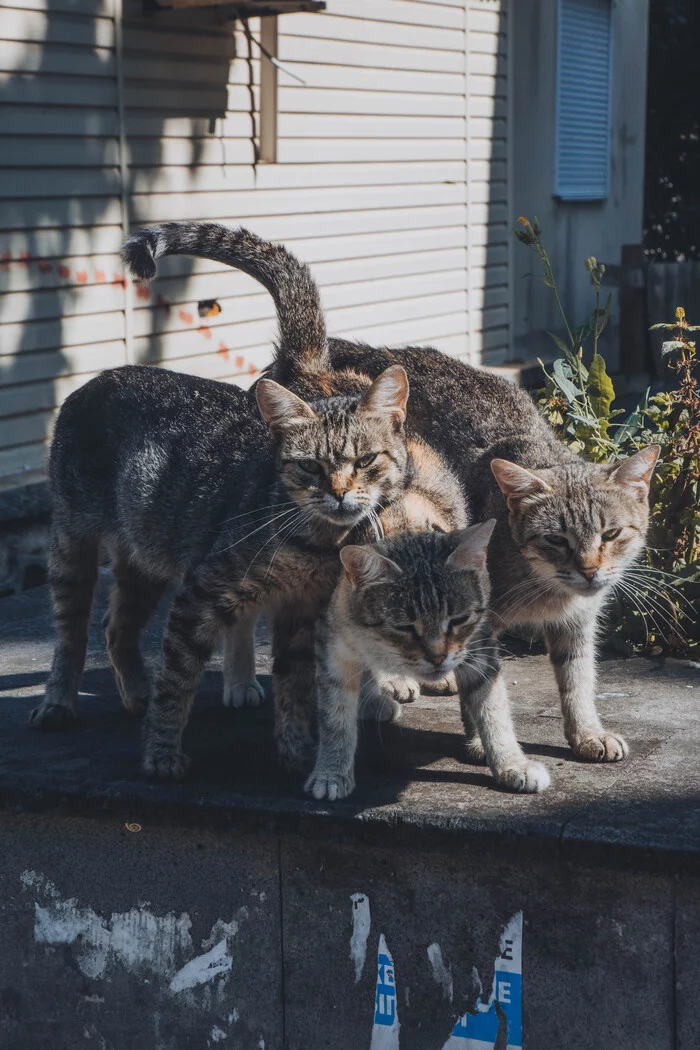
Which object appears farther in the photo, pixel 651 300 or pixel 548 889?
pixel 651 300

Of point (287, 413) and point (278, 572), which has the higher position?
point (287, 413)

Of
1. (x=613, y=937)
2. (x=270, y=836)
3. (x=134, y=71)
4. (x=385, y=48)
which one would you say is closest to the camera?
(x=613, y=937)

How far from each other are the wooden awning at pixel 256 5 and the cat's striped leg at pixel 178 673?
4.40m

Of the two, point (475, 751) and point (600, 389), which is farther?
point (600, 389)

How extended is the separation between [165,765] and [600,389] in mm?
2618

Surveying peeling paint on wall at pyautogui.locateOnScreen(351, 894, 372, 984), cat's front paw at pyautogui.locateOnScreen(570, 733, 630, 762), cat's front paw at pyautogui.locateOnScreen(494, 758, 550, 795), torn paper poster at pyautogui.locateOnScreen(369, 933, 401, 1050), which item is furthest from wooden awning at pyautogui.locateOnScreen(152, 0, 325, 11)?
torn paper poster at pyautogui.locateOnScreen(369, 933, 401, 1050)

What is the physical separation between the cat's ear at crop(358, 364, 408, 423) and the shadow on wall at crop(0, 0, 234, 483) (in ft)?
10.3

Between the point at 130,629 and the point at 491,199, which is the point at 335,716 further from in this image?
the point at 491,199

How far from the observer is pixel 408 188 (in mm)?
9969

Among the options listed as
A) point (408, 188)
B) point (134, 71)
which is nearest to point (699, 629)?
point (134, 71)

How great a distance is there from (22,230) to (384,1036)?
4.53 metres

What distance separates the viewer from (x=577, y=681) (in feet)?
13.4

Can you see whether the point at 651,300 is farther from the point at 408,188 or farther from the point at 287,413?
the point at 287,413

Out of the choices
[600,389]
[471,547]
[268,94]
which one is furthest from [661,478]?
[268,94]
